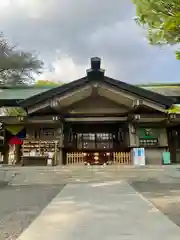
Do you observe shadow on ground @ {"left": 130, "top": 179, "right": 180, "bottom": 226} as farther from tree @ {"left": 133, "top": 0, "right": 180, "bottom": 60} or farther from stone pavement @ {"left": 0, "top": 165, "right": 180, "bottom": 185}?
tree @ {"left": 133, "top": 0, "right": 180, "bottom": 60}

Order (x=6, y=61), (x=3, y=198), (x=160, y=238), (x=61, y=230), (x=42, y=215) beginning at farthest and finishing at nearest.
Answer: (x=6, y=61), (x=3, y=198), (x=42, y=215), (x=61, y=230), (x=160, y=238)

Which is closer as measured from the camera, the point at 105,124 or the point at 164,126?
the point at 164,126

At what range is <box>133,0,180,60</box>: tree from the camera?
7812 mm

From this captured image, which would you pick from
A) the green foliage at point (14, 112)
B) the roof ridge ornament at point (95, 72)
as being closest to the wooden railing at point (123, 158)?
the roof ridge ornament at point (95, 72)

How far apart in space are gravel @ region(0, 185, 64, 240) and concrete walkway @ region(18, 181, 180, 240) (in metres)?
0.22

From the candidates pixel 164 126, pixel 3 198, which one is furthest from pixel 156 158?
pixel 3 198

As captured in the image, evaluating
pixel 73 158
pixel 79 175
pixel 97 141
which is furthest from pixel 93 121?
pixel 79 175

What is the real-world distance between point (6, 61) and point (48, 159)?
21043 mm

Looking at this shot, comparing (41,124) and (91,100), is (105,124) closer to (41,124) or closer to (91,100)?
(91,100)

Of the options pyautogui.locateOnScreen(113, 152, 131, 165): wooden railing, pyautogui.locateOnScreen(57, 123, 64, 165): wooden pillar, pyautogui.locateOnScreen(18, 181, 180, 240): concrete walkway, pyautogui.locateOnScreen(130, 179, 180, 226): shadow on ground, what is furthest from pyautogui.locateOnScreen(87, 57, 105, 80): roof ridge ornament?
pyautogui.locateOnScreen(18, 181, 180, 240): concrete walkway

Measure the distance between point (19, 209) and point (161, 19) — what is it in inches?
270

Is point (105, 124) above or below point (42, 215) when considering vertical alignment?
above

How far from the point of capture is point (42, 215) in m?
4.88

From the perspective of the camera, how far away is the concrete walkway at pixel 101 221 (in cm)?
370
